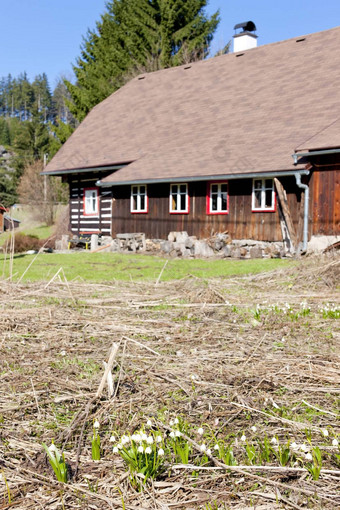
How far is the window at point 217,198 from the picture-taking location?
1814cm

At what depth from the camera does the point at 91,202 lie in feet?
79.3

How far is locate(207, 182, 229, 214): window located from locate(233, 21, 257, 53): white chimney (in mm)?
10747

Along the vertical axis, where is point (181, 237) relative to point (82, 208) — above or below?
below

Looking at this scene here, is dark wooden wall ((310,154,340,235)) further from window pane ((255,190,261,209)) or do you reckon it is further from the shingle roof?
window pane ((255,190,261,209))

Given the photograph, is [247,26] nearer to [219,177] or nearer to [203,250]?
[219,177]

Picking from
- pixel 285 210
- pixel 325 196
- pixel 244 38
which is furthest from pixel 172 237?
pixel 244 38

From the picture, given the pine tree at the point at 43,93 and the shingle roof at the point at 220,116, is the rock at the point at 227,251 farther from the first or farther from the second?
the pine tree at the point at 43,93

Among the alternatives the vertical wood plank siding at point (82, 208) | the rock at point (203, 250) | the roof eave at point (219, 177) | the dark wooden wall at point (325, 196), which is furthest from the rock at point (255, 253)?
the vertical wood plank siding at point (82, 208)

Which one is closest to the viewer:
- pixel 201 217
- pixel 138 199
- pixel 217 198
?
pixel 217 198

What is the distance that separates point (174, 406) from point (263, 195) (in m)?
14.3

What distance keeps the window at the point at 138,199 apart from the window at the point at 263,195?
498 cm

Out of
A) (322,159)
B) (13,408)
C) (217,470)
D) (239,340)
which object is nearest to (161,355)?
(239,340)

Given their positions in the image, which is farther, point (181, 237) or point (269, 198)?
point (181, 237)

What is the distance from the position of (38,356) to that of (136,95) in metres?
23.9
